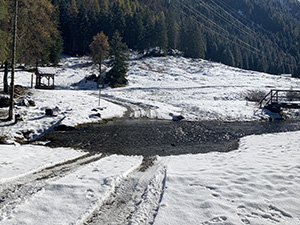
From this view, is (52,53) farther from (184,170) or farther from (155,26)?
(184,170)

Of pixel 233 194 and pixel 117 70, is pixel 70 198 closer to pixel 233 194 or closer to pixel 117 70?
pixel 233 194

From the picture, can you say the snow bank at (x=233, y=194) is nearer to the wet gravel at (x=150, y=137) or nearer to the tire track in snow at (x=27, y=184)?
the tire track in snow at (x=27, y=184)

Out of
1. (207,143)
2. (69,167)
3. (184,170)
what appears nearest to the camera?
(184,170)

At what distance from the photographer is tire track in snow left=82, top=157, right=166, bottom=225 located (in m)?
4.79

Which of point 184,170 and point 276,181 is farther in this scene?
point 184,170

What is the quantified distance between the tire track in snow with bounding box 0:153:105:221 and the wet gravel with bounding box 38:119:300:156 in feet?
11.3

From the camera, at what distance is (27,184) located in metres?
6.43

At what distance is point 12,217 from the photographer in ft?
15.0

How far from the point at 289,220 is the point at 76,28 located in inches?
3702

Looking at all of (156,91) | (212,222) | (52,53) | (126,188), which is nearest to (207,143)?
(126,188)

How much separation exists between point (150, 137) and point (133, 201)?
9.77m

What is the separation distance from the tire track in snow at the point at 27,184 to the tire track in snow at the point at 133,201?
6.49 feet

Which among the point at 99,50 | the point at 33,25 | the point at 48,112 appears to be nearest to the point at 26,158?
the point at 48,112

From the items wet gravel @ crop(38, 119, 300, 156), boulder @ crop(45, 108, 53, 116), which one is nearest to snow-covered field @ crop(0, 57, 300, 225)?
wet gravel @ crop(38, 119, 300, 156)
